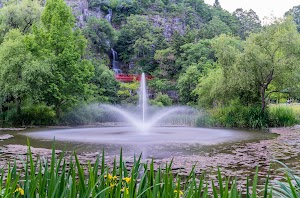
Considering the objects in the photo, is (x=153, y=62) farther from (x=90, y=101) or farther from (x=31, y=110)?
(x=31, y=110)

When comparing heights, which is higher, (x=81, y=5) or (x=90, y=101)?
(x=81, y=5)

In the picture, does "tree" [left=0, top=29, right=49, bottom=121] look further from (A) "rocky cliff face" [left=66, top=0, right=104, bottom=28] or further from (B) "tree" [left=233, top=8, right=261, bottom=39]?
(B) "tree" [left=233, top=8, right=261, bottom=39]

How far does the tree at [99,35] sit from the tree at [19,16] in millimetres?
15514

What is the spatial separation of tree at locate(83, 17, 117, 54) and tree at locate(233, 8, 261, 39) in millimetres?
22663

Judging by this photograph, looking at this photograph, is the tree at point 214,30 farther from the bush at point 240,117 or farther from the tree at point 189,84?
the bush at point 240,117

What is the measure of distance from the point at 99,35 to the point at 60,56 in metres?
21.2

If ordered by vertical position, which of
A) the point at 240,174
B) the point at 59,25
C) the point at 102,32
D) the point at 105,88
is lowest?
the point at 240,174

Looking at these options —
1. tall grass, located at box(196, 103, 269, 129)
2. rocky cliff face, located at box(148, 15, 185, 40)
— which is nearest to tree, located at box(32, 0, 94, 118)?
tall grass, located at box(196, 103, 269, 129)

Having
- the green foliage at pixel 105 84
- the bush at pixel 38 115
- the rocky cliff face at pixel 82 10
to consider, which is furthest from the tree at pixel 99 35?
the bush at pixel 38 115

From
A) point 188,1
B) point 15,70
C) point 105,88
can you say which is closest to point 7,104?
point 15,70

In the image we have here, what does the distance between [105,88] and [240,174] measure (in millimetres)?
21102

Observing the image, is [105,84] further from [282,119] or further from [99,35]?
[99,35]

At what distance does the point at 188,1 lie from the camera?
63.5m

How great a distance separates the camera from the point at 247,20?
6175cm
